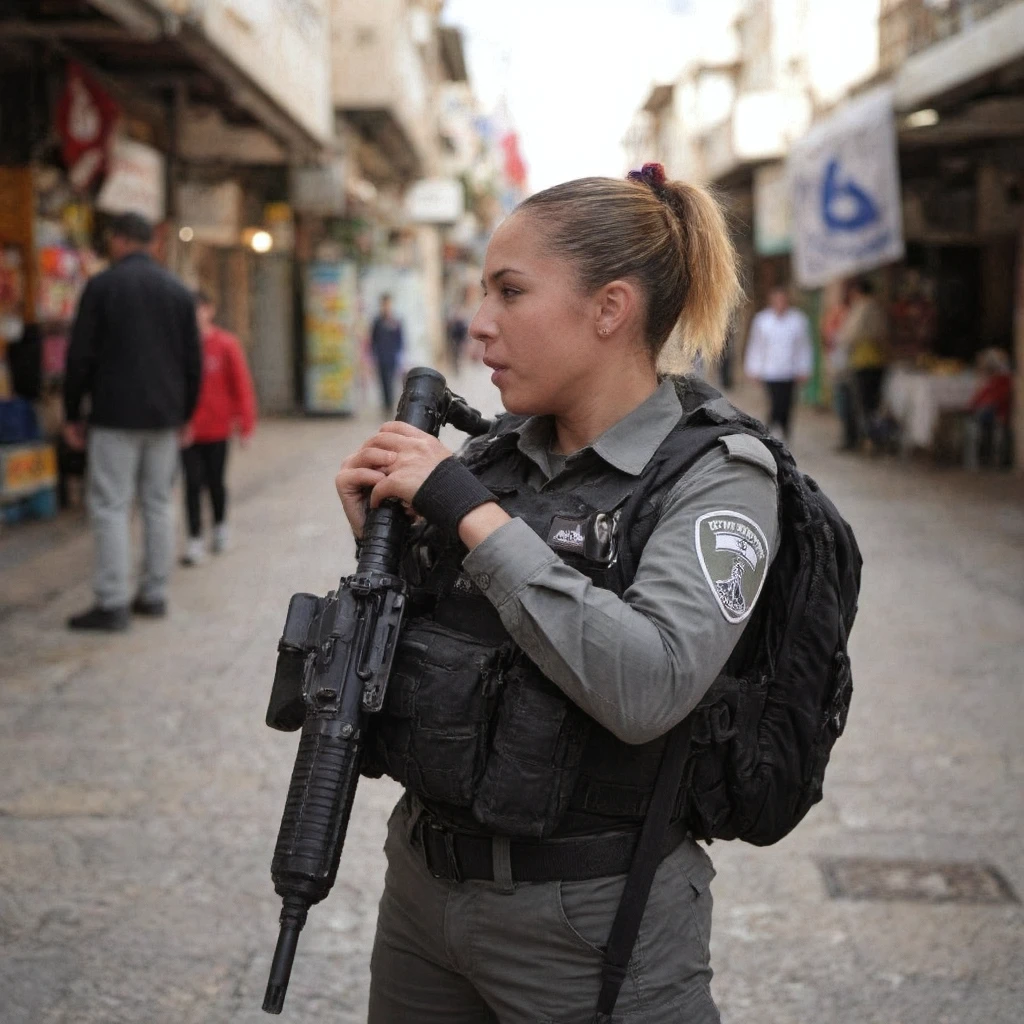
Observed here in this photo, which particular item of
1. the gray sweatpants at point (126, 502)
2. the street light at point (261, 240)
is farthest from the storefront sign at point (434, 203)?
the gray sweatpants at point (126, 502)

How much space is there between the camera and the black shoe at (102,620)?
7.20 m

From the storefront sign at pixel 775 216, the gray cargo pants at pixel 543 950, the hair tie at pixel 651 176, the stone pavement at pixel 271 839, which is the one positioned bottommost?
the stone pavement at pixel 271 839

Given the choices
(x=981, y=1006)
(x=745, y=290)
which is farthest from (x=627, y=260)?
(x=981, y=1006)

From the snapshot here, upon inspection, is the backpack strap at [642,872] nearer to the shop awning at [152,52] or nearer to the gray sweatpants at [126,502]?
the gray sweatpants at [126,502]

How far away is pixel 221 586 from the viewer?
845 centimetres

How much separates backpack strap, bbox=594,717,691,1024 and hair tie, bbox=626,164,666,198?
75 cm

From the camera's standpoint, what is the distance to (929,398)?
47.3ft

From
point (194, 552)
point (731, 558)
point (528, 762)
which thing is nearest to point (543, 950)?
point (528, 762)

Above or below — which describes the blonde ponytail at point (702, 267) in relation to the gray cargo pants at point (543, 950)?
above

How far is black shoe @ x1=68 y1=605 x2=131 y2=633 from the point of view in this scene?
7.20 metres

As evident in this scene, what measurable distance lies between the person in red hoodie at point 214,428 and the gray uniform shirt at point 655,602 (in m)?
7.70

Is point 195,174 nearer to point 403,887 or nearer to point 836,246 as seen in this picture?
point 836,246

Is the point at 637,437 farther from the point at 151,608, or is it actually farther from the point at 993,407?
the point at 993,407

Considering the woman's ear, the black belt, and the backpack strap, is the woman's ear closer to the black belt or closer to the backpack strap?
the backpack strap
